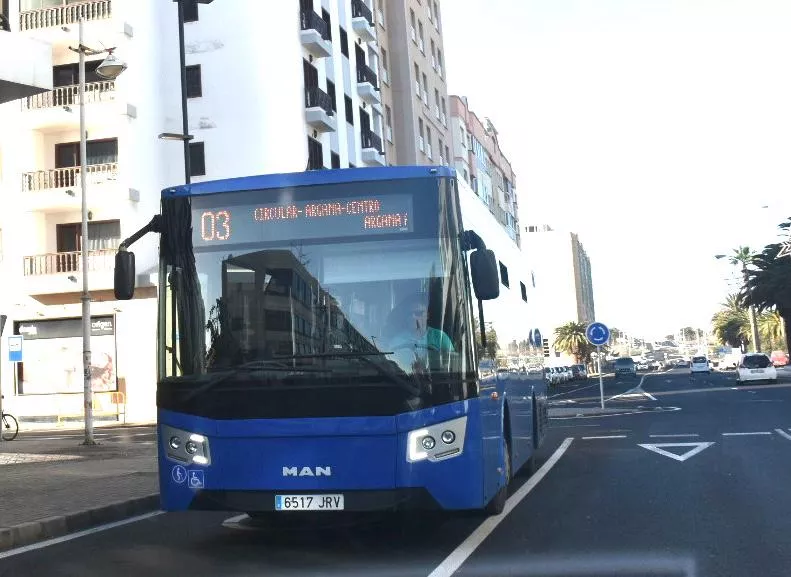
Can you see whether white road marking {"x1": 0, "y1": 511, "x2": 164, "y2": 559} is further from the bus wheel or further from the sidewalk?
the bus wheel

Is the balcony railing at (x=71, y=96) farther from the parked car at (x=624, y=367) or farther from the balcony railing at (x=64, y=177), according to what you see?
the parked car at (x=624, y=367)

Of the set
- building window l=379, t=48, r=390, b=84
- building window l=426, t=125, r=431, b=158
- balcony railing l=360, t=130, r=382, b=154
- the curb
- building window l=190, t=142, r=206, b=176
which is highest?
building window l=379, t=48, r=390, b=84

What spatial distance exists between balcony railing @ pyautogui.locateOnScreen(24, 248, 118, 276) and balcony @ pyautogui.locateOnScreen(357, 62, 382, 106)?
51.0 feet

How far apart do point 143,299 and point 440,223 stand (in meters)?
29.6

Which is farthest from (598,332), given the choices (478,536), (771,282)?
(771,282)

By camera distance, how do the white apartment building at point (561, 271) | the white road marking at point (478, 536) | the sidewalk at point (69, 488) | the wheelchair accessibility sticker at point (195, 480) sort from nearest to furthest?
the white road marking at point (478, 536)
the wheelchair accessibility sticker at point (195, 480)
the sidewalk at point (69, 488)
the white apartment building at point (561, 271)

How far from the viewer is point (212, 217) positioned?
25.5 ft

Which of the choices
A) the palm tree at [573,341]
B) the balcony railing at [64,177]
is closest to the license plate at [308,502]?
the balcony railing at [64,177]

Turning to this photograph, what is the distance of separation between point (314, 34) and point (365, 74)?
770cm

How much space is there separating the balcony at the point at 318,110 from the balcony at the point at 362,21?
732 centimetres

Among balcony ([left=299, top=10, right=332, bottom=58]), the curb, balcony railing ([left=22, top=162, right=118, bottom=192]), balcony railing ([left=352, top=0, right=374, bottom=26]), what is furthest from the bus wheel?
balcony railing ([left=352, top=0, right=374, bottom=26])

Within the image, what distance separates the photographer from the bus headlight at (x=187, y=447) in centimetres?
745

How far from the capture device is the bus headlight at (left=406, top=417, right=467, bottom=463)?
7.19 meters

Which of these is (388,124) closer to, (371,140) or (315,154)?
(371,140)
